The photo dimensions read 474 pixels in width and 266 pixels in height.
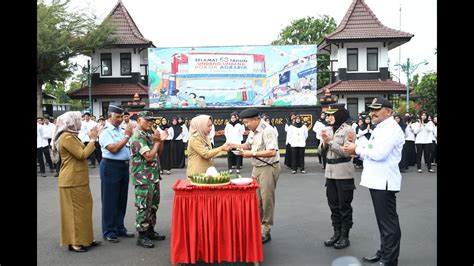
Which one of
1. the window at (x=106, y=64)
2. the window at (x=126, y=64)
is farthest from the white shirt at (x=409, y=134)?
the window at (x=106, y=64)

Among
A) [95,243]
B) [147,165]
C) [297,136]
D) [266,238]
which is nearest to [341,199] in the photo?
[266,238]

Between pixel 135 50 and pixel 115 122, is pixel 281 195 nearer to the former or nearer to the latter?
pixel 115 122

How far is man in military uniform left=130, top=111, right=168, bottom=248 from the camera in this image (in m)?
5.32

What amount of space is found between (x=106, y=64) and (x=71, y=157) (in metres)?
22.6

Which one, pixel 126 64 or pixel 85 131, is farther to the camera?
pixel 126 64

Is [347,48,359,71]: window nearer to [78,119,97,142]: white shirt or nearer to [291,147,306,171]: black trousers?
[291,147,306,171]: black trousers

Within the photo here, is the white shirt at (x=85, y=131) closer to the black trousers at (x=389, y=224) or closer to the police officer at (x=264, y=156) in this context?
the police officer at (x=264, y=156)

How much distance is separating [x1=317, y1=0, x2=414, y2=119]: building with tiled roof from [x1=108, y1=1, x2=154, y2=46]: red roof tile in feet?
39.0

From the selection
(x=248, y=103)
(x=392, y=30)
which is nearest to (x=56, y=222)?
(x=248, y=103)

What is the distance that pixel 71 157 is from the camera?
525cm

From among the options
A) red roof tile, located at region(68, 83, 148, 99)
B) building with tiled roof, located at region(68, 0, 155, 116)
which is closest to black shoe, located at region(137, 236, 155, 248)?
red roof tile, located at region(68, 83, 148, 99)

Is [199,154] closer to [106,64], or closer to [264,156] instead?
[264,156]

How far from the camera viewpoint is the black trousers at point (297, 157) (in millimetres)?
12570

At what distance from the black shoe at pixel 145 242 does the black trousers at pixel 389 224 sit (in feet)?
9.58
